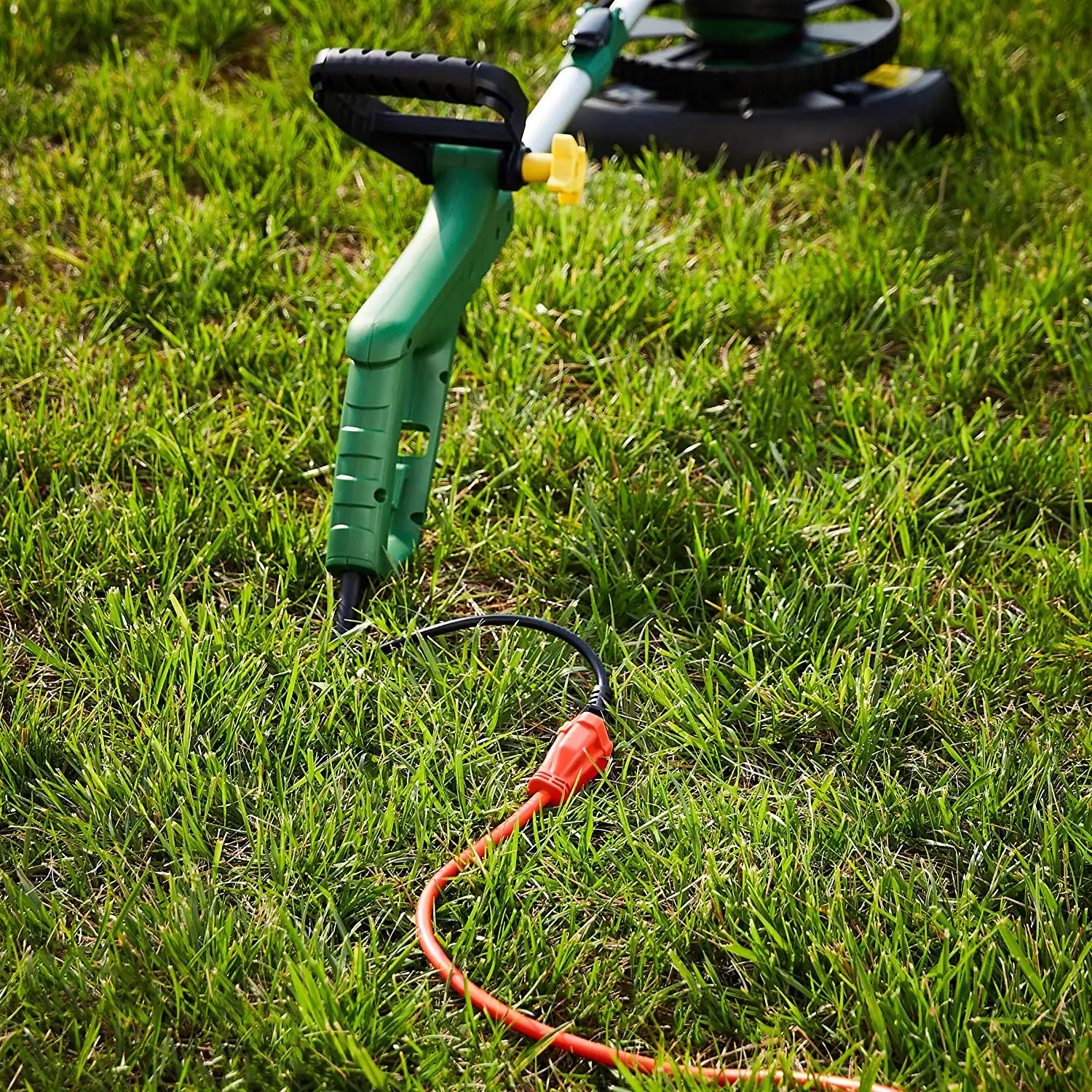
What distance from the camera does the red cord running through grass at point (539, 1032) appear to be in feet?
3.59

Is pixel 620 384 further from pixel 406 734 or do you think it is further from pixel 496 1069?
pixel 496 1069

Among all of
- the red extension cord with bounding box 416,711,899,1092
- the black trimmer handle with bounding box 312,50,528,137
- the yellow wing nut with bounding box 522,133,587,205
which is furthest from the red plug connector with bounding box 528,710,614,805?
the black trimmer handle with bounding box 312,50,528,137

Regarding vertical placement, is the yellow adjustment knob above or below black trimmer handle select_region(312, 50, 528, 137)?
below

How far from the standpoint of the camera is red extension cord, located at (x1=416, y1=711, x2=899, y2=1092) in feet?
3.60

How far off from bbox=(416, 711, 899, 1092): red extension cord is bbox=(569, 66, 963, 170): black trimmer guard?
1684 mm

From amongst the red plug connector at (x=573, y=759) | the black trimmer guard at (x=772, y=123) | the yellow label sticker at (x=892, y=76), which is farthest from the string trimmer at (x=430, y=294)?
the yellow label sticker at (x=892, y=76)

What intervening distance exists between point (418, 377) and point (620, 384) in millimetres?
482

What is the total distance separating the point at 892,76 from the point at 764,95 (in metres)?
0.39

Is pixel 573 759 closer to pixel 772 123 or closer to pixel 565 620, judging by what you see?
pixel 565 620

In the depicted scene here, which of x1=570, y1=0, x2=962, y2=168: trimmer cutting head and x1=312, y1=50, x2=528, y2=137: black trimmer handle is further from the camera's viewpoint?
x1=570, y1=0, x2=962, y2=168: trimmer cutting head

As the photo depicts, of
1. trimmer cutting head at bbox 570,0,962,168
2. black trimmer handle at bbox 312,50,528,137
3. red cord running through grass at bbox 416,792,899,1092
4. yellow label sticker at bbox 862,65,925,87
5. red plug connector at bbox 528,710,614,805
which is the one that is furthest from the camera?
yellow label sticker at bbox 862,65,925,87

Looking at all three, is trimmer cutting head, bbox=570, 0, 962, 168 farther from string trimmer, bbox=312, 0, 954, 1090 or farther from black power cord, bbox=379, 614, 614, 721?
black power cord, bbox=379, 614, 614, 721

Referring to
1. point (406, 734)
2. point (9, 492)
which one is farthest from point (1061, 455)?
point (9, 492)

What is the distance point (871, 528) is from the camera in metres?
1.78
